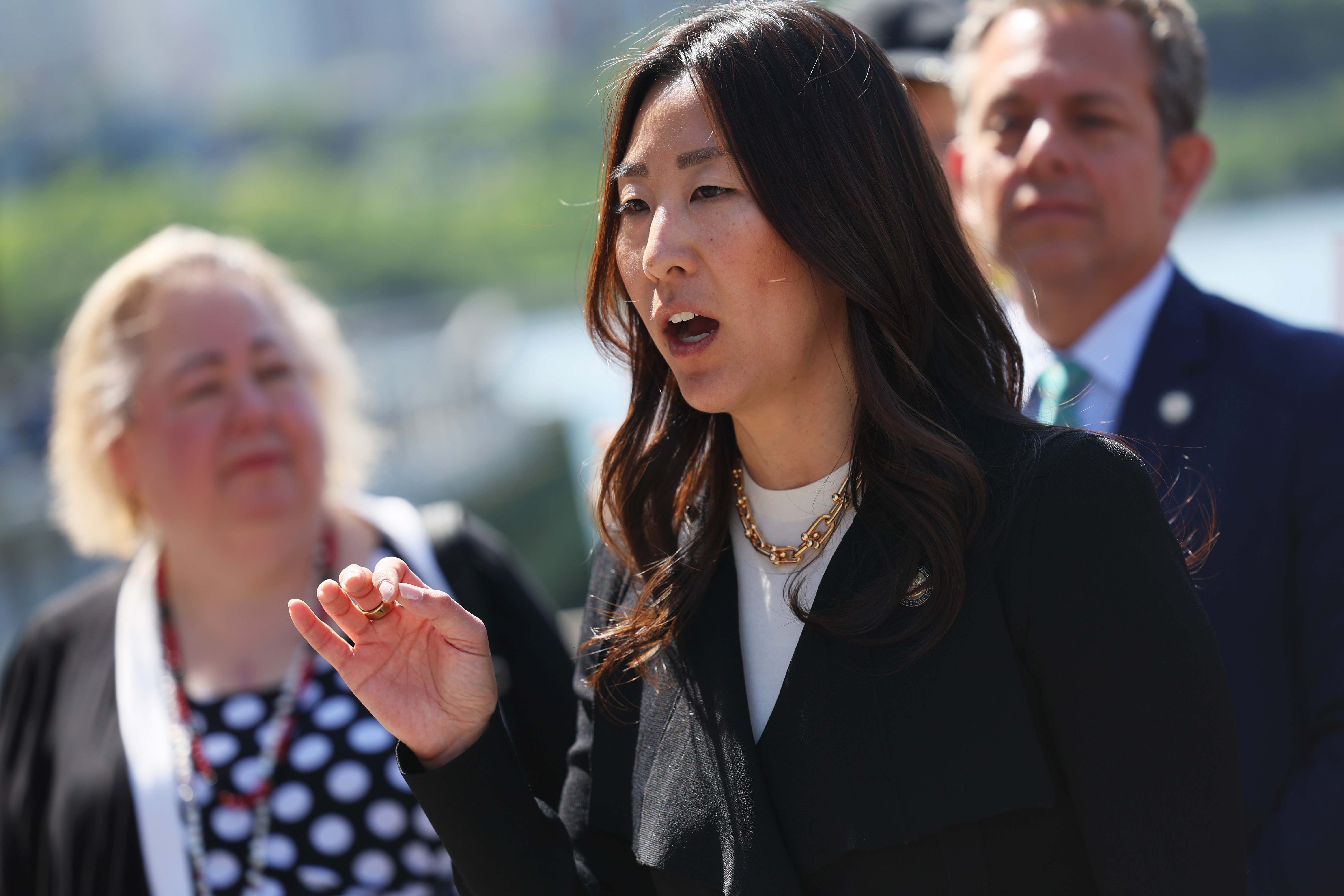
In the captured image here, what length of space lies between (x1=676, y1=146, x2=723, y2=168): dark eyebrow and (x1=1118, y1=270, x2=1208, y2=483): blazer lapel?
108cm

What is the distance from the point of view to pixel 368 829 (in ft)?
8.57

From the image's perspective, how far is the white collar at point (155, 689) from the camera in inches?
102

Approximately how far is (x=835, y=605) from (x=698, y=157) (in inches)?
24.8

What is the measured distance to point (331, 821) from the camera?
8.63 ft

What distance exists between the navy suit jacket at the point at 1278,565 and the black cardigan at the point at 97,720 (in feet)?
4.69

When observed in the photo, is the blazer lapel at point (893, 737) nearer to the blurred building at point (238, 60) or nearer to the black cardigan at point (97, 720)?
the black cardigan at point (97, 720)

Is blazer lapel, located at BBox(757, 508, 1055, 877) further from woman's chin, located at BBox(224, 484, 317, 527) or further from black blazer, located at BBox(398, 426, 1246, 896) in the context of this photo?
woman's chin, located at BBox(224, 484, 317, 527)

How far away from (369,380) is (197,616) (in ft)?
32.4

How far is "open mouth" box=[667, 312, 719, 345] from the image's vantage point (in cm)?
156

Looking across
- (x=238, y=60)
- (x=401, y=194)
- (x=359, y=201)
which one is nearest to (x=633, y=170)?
(x=359, y=201)

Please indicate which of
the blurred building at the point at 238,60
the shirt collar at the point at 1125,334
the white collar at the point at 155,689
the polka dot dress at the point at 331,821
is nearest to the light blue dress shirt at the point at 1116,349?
the shirt collar at the point at 1125,334

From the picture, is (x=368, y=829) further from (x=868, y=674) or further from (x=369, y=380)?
(x=369, y=380)

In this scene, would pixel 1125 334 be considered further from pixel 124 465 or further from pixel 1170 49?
pixel 124 465

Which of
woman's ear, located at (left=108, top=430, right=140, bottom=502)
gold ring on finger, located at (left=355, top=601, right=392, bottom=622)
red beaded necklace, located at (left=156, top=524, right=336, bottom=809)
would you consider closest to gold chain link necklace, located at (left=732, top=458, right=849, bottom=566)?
gold ring on finger, located at (left=355, top=601, right=392, bottom=622)
